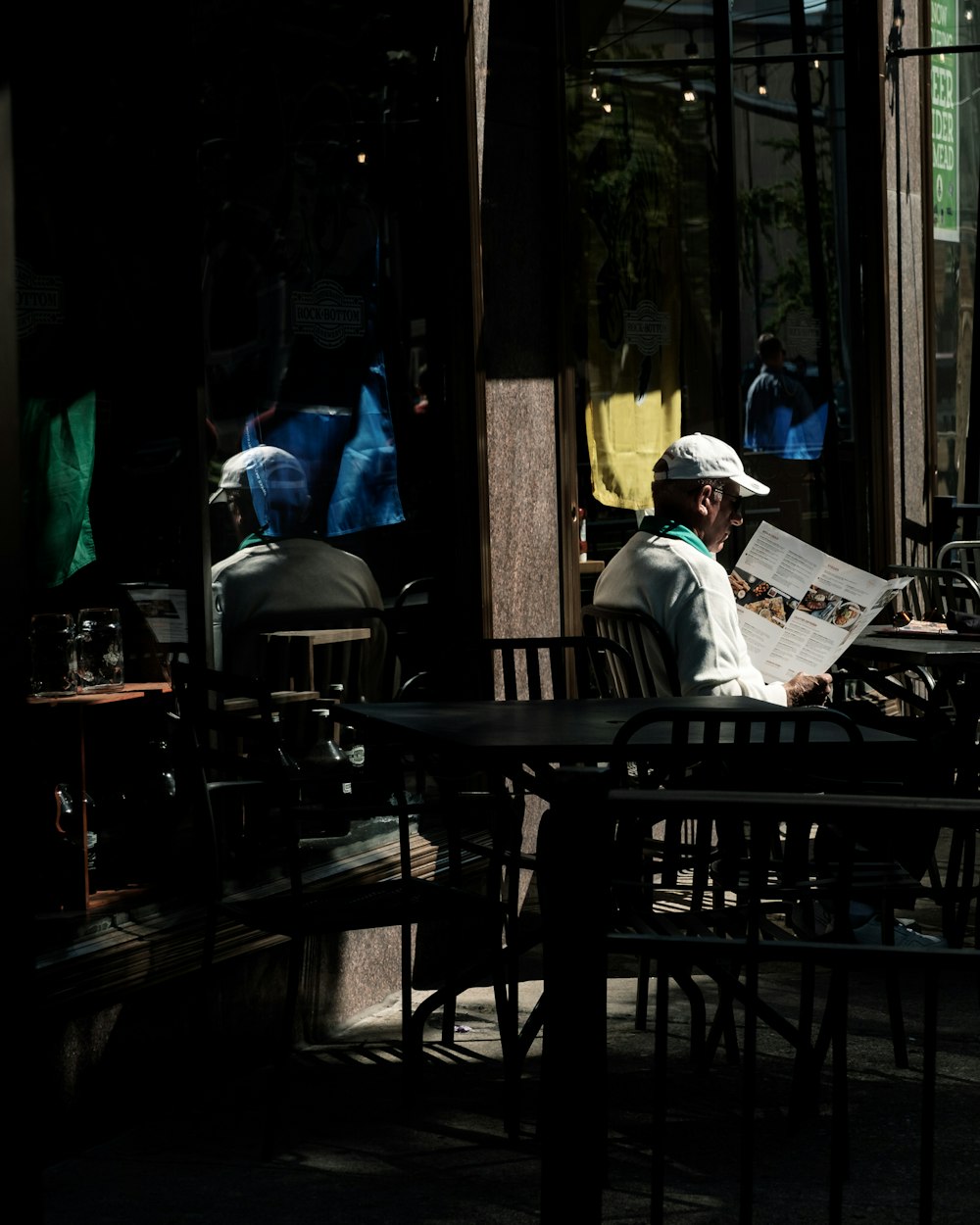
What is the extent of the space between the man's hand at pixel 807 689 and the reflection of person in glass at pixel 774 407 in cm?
328

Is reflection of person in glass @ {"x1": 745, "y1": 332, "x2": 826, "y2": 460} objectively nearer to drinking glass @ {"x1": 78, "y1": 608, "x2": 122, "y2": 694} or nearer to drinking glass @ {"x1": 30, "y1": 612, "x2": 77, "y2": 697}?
drinking glass @ {"x1": 78, "y1": 608, "x2": 122, "y2": 694}

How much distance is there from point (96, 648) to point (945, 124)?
7.98m

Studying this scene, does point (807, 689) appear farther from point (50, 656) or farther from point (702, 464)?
point (50, 656)

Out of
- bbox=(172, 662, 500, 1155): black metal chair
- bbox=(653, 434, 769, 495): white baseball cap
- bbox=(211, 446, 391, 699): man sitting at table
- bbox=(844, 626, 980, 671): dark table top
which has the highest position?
bbox=(653, 434, 769, 495): white baseball cap

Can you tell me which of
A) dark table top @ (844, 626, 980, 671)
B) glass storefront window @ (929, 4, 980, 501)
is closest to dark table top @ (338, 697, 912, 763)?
dark table top @ (844, 626, 980, 671)

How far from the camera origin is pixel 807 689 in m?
5.55

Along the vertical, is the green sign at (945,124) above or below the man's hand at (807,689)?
above

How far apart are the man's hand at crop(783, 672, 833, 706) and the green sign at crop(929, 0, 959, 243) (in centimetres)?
582

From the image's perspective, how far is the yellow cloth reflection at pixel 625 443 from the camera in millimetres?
7473

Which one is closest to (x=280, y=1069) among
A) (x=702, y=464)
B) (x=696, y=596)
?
(x=696, y=596)

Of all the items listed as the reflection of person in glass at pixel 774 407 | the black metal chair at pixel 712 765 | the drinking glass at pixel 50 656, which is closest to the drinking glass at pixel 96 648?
the drinking glass at pixel 50 656

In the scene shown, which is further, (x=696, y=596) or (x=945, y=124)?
(x=945, y=124)

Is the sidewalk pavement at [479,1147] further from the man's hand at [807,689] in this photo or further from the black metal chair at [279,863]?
the man's hand at [807,689]

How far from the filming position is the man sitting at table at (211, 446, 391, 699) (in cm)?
548
